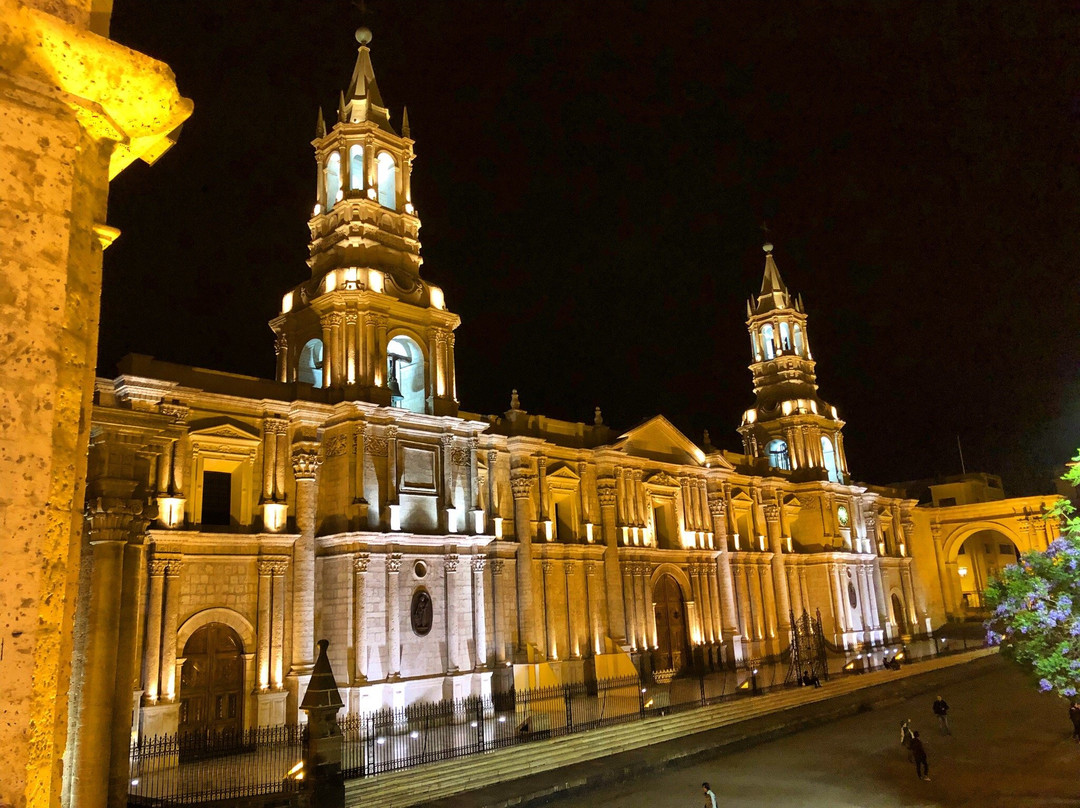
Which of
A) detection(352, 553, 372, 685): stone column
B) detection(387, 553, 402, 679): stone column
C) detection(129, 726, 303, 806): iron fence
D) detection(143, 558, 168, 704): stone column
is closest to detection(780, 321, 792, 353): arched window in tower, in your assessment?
detection(387, 553, 402, 679): stone column

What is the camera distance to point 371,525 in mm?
23094

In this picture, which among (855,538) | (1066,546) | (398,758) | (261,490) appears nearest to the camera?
(1066,546)

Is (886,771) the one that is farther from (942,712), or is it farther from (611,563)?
(611,563)

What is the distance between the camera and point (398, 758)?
1817 cm

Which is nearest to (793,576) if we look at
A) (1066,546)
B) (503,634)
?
(503,634)

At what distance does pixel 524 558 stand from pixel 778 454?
24.1 m

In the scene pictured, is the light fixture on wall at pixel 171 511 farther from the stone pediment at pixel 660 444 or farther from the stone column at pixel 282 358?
the stone pediment at pixel 660 444

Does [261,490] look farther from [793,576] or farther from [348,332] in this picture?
[793,576]

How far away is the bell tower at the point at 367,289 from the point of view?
2497cm

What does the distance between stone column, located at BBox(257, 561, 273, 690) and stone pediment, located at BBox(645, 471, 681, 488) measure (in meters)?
17.4

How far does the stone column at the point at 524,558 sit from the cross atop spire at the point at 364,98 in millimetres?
13643

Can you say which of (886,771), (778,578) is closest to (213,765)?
(886,771)

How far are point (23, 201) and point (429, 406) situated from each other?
73.9 ft

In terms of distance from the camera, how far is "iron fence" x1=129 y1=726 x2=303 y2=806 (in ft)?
49.5
